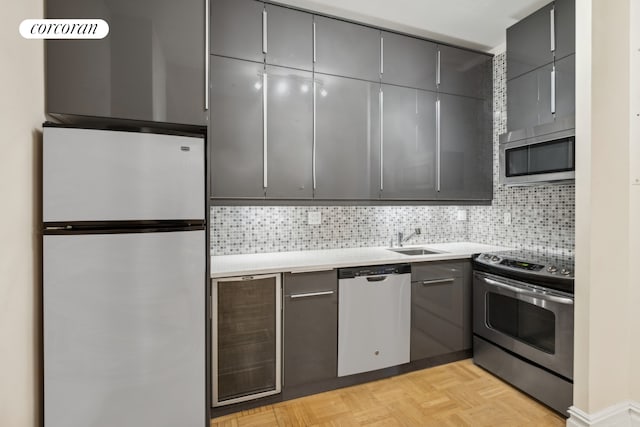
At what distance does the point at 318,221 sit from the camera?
271 cm

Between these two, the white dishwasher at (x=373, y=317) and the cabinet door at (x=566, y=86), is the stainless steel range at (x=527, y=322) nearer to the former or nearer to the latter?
the white dishwasher at (x=373, y=317)

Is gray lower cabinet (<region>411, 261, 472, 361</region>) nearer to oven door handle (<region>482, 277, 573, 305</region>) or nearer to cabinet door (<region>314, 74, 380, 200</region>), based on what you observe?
oven door handle (<region>482, 277, 573, 305</region>)

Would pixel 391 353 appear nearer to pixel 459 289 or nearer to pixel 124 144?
pixel 459 289

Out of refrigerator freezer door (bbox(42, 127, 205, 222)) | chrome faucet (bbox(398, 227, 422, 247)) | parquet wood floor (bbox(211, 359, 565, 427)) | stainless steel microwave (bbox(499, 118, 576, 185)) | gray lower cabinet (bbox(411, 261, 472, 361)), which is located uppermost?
stainless steel microwave (bbox(499, 118, 576, 185))

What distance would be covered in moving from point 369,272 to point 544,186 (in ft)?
5.42

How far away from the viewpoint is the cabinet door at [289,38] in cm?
220

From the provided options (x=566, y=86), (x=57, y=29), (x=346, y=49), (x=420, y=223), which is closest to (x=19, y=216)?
(x=57, y=29)

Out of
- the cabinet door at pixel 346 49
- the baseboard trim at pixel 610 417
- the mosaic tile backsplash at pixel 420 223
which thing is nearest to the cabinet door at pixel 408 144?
the cabinet door at pixel 346 49

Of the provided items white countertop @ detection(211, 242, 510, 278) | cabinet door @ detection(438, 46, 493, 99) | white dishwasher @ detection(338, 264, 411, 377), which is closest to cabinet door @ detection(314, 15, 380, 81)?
cabinet door @ detection(438, 46, 493, 99)

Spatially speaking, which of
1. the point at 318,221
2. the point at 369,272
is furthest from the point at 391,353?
the point at 318,221

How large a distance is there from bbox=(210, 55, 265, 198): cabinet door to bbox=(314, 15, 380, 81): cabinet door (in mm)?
518

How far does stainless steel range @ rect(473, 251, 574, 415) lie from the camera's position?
1889 millimetres

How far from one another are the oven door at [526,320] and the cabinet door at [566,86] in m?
1.24

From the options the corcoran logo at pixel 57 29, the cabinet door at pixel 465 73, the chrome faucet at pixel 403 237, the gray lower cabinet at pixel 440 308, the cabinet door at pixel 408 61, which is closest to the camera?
the corcoran logo at pixel 57 29
